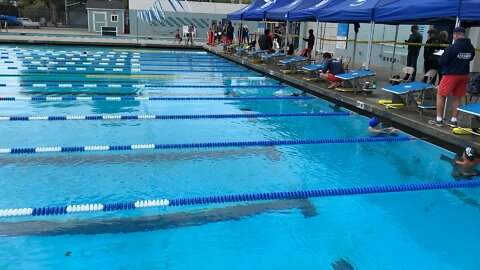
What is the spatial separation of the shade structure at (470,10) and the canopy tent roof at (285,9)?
8254 mm

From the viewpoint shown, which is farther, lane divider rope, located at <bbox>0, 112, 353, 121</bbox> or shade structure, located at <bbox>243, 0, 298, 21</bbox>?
shade structure, located at <bbox>243, 0, 298, 21</bbox>

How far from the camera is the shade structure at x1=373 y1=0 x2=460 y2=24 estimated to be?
21.0 ft

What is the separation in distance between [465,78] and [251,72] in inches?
408

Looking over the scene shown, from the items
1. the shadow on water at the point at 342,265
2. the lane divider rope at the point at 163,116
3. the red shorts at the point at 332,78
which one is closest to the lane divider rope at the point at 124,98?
the red shorts at the point at 332,78

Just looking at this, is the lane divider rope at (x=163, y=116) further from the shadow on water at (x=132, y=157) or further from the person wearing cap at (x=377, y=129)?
the shadow on water at (x=132, y=157)

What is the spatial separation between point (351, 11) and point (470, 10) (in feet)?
13.1

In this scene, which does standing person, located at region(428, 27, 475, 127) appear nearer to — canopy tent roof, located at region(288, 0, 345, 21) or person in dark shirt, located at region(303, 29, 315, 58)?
canopy tent roof, located at region(288, 0, 345, 21)

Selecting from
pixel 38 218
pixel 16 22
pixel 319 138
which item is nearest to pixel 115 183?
pixel 38 218

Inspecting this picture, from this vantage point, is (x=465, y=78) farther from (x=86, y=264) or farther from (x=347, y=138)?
(x=86, y=264)

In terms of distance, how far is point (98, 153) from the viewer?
584 centimetres

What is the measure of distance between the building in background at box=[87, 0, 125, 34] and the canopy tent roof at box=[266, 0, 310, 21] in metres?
26.4

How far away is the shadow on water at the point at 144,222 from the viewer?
3754mm

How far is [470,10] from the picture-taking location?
19.6 ft

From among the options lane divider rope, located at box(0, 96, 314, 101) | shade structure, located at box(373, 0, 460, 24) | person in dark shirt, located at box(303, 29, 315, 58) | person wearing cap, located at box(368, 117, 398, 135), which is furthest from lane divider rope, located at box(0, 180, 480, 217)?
person in dark shirt, located at box(303, 29, 315, 58)
